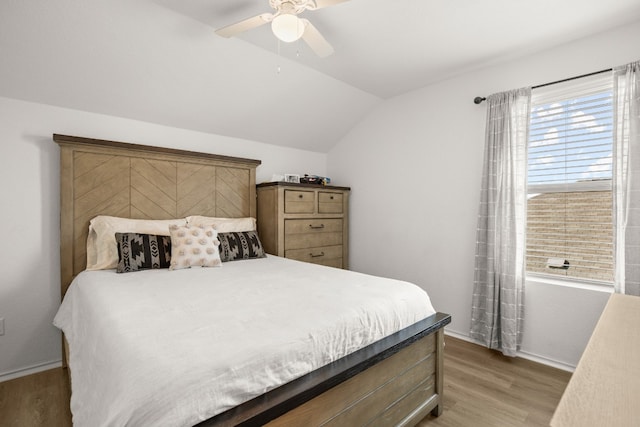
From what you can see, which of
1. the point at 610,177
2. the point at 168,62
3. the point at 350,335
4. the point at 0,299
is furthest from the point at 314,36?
the point at 0,299

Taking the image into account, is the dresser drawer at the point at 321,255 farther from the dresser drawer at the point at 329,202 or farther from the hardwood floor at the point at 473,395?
the hardwood floor at the point at 473,395

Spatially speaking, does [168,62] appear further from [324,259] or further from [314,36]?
[324,259]

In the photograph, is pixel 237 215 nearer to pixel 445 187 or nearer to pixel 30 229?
pixel 30 229

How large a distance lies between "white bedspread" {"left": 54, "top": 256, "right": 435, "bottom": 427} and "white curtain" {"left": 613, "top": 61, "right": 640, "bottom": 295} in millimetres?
1392

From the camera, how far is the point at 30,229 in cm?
226

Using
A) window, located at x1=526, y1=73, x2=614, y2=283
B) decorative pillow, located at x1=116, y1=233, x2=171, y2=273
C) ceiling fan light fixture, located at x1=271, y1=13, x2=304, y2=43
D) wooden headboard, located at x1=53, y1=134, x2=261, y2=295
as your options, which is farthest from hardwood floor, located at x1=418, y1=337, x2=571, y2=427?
wooden headboard, located at x1=53, y1=134, x2=261, y2=295

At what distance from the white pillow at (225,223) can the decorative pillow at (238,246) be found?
0.49 ft

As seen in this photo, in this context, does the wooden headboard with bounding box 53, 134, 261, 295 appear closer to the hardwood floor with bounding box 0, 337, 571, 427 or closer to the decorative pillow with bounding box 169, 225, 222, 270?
the decorative pillow with bounding box 169, 225, 222, 270

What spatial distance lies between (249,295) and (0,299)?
1.93m

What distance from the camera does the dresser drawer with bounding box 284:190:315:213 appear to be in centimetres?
319

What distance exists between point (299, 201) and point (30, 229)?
7.03 ft

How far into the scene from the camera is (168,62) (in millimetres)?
2357

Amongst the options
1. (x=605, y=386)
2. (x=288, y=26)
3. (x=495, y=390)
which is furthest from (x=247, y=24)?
(x=495, y=390)

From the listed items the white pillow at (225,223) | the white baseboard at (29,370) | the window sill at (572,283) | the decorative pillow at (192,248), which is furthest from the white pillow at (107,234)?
the window sill at (572,283)
